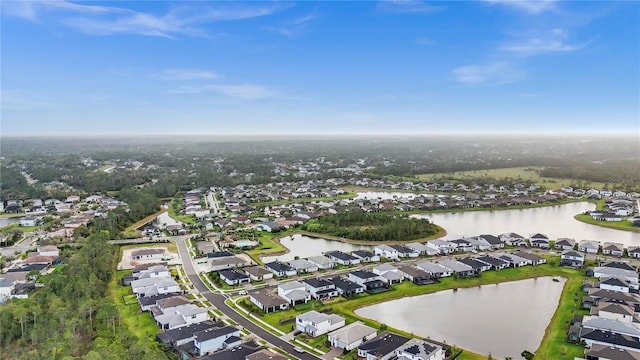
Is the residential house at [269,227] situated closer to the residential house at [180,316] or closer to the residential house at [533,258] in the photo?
the residential house at [180,316]

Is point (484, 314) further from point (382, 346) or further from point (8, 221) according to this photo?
point (8, 221)

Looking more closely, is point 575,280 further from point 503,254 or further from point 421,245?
point 421,245

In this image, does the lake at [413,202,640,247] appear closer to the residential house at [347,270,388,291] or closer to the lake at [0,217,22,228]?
the residential house at [347,270,388,291]

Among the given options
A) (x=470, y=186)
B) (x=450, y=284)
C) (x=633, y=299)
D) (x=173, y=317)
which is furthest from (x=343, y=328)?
(x=470, y=186)

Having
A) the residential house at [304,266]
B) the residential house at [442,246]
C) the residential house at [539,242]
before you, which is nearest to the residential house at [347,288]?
the residential house at [304,266]

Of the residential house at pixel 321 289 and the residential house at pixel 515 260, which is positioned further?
the residential house at pixel 515 260

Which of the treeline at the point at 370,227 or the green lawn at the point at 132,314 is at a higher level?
the treeline at the point at 370,227

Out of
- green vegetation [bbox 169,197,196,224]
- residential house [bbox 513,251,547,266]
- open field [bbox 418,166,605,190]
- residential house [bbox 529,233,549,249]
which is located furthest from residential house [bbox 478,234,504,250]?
open field [bbox 418,166,605,190]

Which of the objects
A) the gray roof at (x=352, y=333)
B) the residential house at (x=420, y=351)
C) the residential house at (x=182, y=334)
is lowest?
→ the residential house at (x=182, y=334)
